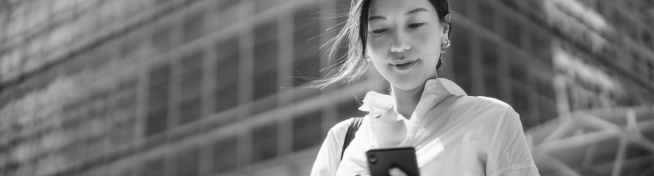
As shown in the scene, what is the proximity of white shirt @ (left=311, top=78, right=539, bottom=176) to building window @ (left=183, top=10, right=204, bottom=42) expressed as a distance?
62.4 ft

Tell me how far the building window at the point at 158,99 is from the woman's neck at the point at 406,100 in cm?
1936

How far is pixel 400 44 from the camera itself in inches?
56.0

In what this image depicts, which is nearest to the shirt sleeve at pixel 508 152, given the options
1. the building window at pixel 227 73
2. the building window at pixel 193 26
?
the building window at pixel 227 73

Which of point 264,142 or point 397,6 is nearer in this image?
point 397,6

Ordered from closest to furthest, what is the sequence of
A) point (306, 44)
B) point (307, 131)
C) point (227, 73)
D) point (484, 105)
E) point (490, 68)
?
point (484, 105) → point (490, 68) → point (307, 131) → point (306, 44) → point (227, 73)

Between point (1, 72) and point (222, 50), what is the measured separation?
52.2 ft

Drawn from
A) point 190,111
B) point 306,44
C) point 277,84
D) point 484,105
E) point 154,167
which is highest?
point 306,44

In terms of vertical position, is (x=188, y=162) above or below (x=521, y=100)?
above

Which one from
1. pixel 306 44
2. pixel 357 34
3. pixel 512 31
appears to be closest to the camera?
pixel 357 34

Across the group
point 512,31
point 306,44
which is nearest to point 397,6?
point 306,44

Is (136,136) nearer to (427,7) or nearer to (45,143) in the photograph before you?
(45,143)

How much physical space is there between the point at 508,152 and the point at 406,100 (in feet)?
1.08

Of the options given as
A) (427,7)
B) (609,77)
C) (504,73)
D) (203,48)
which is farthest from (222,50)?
(427,7)

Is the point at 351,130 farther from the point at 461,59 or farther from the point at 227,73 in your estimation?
the point at 227,73
